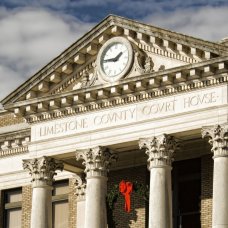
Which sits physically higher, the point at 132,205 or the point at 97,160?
the point at 97,160

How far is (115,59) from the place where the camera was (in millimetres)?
41375

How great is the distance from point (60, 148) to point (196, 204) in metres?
5.65

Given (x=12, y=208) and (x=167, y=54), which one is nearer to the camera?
(x=167, y=54)

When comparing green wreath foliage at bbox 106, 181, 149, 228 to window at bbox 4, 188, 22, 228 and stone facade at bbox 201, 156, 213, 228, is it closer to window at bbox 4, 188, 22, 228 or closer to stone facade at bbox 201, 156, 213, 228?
stone facade at bbox 201, 156, 213, 228

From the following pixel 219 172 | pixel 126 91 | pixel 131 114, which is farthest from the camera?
pixel 131 114

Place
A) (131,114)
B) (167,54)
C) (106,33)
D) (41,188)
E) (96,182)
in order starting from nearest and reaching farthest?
1. (167,54)
2. (131,114)
3. (96,182)
4. (106,33)
5. (41,188)

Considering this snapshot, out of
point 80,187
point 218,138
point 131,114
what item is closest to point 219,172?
point 218,138

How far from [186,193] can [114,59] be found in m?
5.97

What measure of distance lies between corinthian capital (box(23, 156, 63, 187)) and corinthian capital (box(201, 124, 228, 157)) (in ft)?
23.9

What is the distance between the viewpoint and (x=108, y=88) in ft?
134

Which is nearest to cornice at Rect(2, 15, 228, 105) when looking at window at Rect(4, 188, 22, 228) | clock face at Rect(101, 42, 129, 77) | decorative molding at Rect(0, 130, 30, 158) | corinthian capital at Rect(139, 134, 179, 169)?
Answer: clock face at Rect(101, 42, 129, 77)

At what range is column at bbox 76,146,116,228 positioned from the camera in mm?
40562

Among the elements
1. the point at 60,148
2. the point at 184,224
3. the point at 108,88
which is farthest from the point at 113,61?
the point at 184,224

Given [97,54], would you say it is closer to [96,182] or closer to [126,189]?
[96,182]
